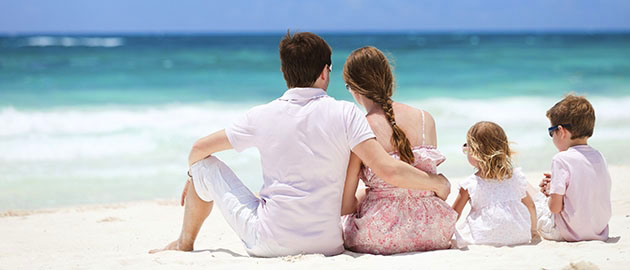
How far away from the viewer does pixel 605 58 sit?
88.7 feet

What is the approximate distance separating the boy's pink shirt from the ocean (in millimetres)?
1020

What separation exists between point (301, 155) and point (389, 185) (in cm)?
48

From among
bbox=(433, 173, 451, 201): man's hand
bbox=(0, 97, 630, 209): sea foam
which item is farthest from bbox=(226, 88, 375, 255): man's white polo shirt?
bbox=(0, 97, 630, 209): sea foam

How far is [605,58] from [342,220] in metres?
26.5

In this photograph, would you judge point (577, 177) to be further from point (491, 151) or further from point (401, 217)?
point (401, 217)

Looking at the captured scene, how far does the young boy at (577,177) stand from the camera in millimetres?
3398

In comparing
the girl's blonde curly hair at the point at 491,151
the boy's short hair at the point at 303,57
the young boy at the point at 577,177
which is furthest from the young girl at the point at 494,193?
the boy's short hair at the point at 303,57

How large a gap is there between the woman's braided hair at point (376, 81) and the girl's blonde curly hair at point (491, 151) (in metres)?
0.47

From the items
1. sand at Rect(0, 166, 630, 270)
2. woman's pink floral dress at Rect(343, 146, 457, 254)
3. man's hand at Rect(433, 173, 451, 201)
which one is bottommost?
sand at Rect(0, 166, 630, 270)

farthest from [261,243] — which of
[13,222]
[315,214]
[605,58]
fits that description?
[605,58]

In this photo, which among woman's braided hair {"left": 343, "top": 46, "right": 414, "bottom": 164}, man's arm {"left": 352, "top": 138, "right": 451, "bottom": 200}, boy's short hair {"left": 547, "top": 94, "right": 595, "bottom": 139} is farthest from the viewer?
boy's short hair {"left": 547, "top": 94, "right": 595, "bottom": 139}

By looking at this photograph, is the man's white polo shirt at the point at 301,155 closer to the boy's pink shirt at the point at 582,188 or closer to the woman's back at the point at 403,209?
the woman's back at the point at 403,209

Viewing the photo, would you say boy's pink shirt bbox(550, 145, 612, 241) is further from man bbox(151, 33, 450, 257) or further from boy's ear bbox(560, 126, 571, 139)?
man bbox(151, 33, 450, 257)

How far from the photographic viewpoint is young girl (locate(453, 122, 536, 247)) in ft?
11.3
